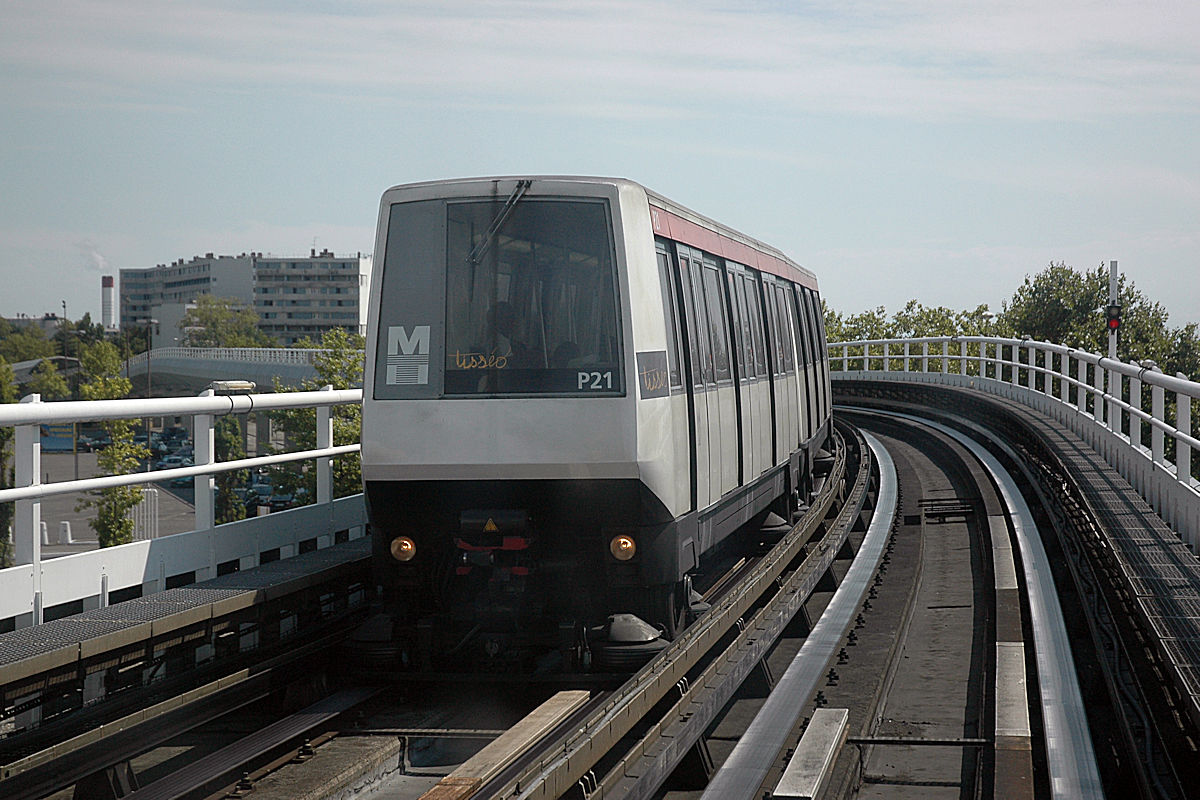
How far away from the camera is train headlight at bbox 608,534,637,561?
8094 millimetres

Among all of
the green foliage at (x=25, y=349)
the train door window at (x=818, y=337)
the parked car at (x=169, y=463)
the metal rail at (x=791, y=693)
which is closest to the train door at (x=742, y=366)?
the metal rail at (x=791, y=693)

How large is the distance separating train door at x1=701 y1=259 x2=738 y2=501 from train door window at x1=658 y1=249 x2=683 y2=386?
92 cm

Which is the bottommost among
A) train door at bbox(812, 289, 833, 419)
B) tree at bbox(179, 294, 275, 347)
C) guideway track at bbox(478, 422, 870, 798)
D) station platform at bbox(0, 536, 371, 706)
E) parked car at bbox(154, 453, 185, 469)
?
guideway track at bbox(478, 422, 870, 798)

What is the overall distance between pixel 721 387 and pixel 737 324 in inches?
45.4

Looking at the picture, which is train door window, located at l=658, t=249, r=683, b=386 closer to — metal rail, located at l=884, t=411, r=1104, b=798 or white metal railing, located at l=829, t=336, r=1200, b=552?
metal rail, located at l=884, t=411, r=1104, b=798

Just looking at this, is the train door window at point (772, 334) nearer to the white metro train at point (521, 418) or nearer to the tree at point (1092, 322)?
the white metro train at point (521, 418)

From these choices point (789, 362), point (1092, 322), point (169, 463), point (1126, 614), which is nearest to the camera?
point (1126, 614)

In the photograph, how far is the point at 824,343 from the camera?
60.6 feet

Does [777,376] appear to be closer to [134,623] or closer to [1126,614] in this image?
[1126,614]

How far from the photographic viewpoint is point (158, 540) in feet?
25.0

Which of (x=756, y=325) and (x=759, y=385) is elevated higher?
(x=756, y=325)

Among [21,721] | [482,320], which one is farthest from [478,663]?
[21,721]

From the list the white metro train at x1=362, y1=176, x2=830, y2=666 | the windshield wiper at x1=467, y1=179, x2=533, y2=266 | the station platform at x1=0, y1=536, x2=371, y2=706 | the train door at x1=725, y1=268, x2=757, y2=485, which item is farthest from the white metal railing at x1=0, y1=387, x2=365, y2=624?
the train door at x1=725, y1=268, x2=757, y2=485

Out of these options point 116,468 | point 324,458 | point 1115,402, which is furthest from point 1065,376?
point 116,468
